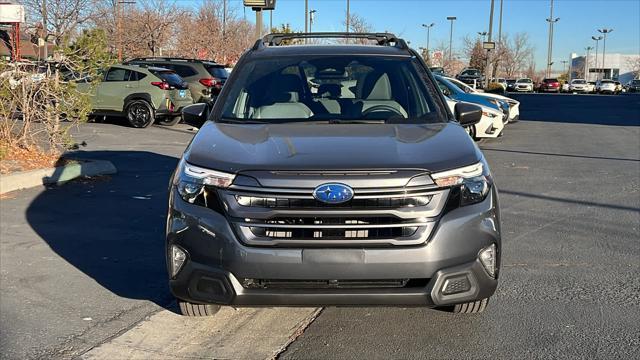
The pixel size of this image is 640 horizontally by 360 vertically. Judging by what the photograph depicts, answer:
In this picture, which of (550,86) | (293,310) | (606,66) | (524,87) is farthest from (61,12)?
(606,66)

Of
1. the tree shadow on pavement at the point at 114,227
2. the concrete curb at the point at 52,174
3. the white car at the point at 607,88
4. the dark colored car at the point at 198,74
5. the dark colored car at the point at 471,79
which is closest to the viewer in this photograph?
Answer: the tree shadow on pavement at the point at 114,227

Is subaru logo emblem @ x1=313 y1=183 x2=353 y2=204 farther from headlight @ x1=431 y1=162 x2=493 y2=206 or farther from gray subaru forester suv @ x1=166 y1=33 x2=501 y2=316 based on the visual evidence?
headlight @ x1=431 y1=162 x2=493 y2=206

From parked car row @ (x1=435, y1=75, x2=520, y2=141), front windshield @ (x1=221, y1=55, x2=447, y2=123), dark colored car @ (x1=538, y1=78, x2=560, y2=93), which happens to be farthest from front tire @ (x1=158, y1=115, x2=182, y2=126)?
dark colored car @ (x1=538, y1=78, x2=560, y2=93)

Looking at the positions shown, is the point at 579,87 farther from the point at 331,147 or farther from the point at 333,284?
the point at 333,284

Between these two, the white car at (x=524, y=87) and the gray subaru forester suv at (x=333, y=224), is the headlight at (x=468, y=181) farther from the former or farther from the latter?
the white car at (x=524, y=87)

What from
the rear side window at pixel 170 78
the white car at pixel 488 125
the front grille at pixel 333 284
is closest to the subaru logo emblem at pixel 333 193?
the front grille at pixel 333 284

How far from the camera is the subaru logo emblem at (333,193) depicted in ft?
11.1

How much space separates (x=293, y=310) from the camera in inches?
178

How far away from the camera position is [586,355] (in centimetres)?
376

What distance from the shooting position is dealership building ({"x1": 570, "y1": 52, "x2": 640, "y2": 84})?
108 metres

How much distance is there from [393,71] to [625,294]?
243 centimetres

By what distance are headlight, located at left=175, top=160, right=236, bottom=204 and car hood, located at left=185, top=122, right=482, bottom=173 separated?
4 centimetres

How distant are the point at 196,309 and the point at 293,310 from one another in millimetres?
725

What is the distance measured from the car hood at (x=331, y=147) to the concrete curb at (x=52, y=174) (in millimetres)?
5038
